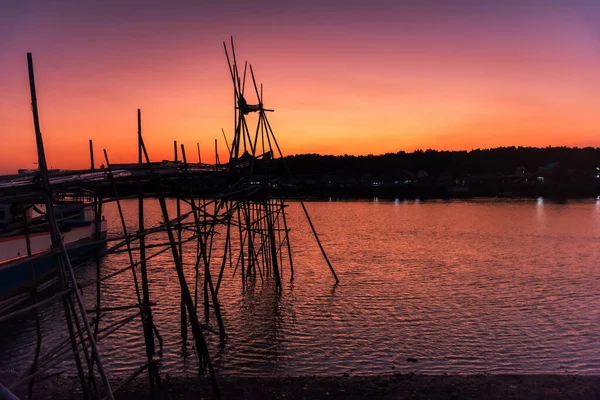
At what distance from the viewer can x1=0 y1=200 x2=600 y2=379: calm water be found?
9195mm

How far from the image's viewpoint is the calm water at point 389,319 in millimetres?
9195

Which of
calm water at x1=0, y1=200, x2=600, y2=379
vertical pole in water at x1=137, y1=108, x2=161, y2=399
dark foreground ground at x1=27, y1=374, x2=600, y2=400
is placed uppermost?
vertical pole in water at x1=137, y1=108, x2=161, y2=399

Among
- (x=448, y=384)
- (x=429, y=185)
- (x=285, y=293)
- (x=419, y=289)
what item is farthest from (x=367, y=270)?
(x=429, y=185)

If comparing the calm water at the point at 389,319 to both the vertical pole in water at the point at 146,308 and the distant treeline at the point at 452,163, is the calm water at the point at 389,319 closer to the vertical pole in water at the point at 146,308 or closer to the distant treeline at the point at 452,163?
the vertical pole in water at the point at 146,308

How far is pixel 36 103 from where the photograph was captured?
490 centimetres

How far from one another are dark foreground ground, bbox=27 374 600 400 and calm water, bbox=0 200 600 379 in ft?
3.30

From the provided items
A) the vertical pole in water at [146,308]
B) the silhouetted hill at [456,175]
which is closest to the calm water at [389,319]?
A: the vertical pole in water at [146,308]

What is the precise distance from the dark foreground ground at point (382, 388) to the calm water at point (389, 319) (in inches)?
39.6

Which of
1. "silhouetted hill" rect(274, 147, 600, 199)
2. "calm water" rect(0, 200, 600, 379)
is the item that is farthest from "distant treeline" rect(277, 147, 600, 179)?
"calm water" rect(0, 200, 600, 379)

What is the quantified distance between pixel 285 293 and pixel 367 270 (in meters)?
5.54

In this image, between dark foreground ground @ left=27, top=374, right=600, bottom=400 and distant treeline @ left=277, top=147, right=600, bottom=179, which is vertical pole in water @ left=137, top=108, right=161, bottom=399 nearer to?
dark foreground ground @ left=27, top=374, right=600, bottom=400

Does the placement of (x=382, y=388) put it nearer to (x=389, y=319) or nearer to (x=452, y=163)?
(x=389, y=319)

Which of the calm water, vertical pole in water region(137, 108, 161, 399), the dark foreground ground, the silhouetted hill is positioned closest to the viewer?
vertical pole in water region(137, 108, 161, 399)

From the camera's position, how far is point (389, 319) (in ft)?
39.9
